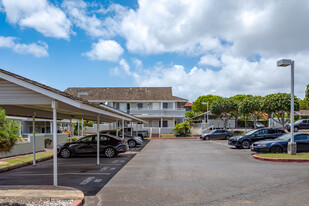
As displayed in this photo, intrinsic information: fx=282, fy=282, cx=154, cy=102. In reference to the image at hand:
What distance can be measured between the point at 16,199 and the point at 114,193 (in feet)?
7.92

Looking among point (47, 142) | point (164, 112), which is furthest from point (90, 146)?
point (164, 112)

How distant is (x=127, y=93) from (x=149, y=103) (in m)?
4.84

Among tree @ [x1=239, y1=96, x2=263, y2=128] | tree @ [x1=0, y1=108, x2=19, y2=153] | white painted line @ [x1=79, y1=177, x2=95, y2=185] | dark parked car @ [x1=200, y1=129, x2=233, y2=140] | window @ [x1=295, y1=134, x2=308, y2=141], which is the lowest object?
dark parked car @ [x1=200, y1=129, x2=233, y2=140]

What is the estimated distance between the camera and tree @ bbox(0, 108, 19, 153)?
18.6 ft

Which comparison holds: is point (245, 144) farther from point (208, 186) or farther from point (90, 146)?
point (208, 186)

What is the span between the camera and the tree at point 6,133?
567 centimetres

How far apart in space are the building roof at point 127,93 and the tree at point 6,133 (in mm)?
43148

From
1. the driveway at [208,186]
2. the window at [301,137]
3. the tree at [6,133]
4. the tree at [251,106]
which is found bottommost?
the driveway at [208,186]

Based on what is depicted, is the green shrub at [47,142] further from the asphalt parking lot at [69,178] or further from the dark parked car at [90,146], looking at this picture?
the asphalt parking lot at [69,178]

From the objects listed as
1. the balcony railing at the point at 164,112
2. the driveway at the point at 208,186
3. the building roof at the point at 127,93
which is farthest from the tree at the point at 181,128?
the driveway at the point at 208,186

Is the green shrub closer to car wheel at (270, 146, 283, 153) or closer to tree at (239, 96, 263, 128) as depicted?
car wheel at (270, 146, 283, 153)

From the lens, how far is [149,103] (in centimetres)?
4984

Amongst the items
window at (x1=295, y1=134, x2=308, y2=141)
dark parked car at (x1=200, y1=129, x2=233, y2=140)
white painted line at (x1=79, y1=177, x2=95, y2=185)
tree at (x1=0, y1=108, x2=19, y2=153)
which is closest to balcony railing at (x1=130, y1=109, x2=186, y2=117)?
dark parked car at (x1=200, y1=129, x2=233, y2=140)

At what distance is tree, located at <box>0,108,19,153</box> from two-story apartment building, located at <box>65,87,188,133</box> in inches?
1600
